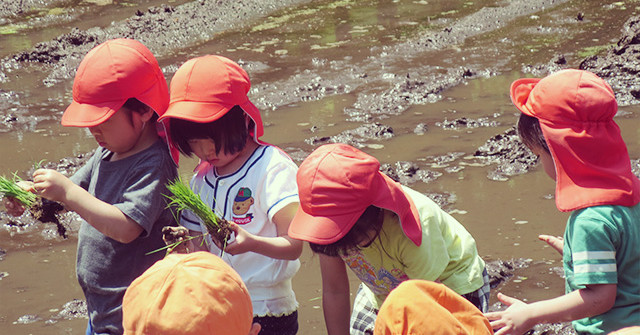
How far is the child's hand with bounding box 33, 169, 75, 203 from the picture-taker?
2.96 meters

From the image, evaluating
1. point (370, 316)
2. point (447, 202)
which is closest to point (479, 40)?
point (447, 202)

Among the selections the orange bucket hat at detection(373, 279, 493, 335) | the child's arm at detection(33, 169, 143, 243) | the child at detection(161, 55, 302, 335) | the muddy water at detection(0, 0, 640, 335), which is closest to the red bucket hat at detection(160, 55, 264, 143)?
the child at detection(161, 55, 302, 335)

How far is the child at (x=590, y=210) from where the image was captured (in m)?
2.64

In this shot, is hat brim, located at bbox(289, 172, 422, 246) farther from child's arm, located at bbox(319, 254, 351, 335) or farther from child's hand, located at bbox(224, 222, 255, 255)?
child's arm, located at bbox(319, 254, 351, 335)

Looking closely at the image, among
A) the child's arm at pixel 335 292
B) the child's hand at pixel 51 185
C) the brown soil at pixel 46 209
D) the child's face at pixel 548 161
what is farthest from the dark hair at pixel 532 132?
the brown soil at pixel 46 209

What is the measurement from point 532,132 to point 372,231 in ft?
2.02

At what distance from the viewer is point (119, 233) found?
9.77 ft

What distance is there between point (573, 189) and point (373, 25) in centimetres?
683

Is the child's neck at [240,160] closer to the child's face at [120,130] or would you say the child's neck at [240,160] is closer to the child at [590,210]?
the child's face at [120,130]

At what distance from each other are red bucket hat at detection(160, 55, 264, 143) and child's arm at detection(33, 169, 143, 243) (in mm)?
378

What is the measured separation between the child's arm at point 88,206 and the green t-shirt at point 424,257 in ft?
2.54

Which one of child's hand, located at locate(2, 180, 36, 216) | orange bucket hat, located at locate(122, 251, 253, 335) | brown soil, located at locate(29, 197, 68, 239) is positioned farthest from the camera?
child's hand, located at locate(2, 180, 36, 216)

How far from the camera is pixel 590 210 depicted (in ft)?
8.76

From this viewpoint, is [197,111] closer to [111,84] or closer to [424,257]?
[111,84]
